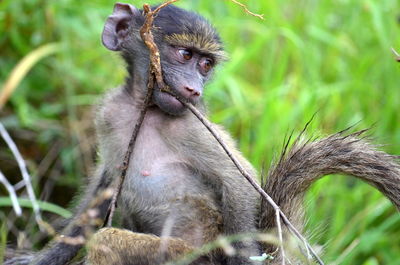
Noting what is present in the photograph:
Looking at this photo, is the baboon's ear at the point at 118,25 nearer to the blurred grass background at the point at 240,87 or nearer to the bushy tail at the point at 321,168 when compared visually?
the bushy tail at the point at 321,168

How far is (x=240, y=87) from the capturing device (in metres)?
5.33

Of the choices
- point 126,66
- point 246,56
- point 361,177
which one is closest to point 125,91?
point 126,66

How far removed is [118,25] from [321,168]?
1235 millimetres

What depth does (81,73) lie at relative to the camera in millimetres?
5289

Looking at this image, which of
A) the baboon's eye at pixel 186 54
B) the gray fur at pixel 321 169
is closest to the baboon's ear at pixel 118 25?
the baboon's eye at pixel 186 54

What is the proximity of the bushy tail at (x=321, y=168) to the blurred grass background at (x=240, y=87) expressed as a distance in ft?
3.96

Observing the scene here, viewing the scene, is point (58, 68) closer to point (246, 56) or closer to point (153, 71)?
point (246, 56)

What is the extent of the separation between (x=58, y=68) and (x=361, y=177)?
9.09 ft

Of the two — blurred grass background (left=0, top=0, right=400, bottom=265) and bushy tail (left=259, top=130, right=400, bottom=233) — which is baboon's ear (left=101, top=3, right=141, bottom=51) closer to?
bushy tail (left=259, top=130, right=400, bottom=233)

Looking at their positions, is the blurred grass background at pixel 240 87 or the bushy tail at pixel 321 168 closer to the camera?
the bushy tail at pixel 321 168

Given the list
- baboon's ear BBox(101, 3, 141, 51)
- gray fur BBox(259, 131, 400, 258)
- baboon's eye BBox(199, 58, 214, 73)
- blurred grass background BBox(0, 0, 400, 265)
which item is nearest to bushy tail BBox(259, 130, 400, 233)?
gray fur BBox(259, 131, 400, 258)

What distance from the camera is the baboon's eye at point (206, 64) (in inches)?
137

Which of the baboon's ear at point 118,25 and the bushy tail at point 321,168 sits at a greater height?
the baboon's ear at point 118,25

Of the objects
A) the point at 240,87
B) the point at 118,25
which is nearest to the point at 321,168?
the point at 118,25
